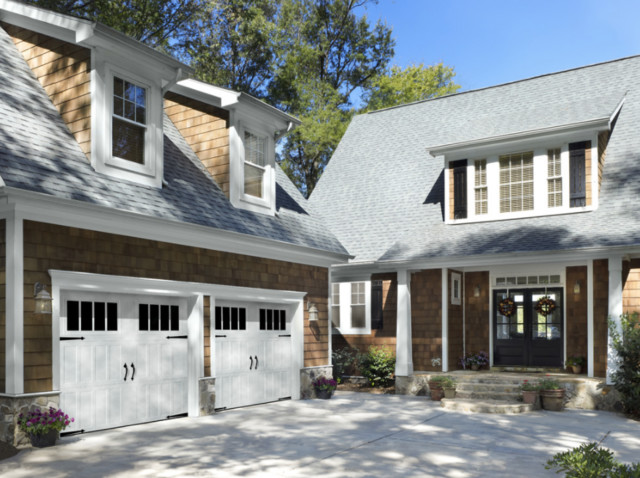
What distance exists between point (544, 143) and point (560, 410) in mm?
5718

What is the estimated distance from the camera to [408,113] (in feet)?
65.1

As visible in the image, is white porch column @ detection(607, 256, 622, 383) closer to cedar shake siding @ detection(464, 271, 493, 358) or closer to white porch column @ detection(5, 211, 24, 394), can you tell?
cedar shake siding @ detection(464, 271, 493, 358)

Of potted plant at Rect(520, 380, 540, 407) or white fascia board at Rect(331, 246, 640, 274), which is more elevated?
white fascia board at Rect(331, 246, 640, 274)

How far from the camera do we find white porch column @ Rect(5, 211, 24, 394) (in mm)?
7844

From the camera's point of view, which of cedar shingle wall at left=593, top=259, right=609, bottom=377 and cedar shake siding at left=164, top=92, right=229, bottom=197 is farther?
cedar shingle wall at left=593, top=259, right=609, bottom=377

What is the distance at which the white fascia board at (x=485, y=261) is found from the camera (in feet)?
40.0

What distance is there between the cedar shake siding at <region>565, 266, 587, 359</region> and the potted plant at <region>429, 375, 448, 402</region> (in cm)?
316

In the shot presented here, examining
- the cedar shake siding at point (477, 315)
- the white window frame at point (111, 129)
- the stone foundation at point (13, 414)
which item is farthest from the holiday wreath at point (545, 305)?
the stone foundation at point (13, 414)

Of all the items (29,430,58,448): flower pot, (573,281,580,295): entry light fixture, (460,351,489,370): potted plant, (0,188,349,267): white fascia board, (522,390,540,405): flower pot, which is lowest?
(522,390,540,405): flower pot

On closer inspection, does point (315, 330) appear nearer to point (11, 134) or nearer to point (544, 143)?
point (544, 143)

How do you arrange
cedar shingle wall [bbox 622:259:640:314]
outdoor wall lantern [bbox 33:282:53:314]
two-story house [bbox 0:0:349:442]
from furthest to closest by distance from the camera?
cedar shingle wall [bbox 622:259:640:314] → two-story house [bbox 0:0:349:442] → outdoor wall lantern [bbox 33:282:53:314]

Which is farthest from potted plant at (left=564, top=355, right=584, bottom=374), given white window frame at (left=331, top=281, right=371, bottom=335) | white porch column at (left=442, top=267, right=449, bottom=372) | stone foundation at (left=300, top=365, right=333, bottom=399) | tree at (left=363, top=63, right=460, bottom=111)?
tree at (left=363, top=63, right=460, bottom=111)

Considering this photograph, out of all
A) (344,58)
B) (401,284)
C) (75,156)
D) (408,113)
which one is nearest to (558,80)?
(408,113)

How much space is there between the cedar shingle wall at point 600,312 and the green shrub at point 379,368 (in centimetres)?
454
